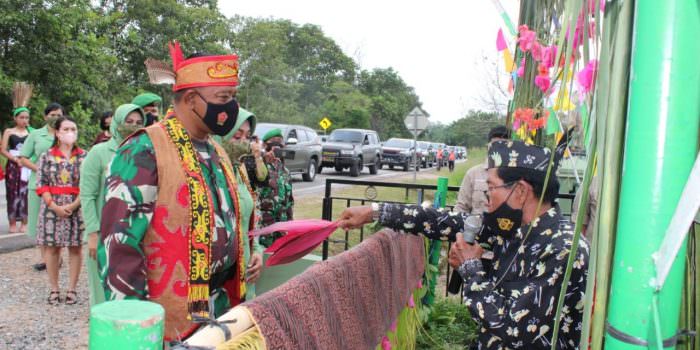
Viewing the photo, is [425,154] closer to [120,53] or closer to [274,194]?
[120,53]

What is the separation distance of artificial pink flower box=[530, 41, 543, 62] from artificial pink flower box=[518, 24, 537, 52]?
0.04 feet

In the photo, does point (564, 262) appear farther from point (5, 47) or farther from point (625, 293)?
point (5, 47)

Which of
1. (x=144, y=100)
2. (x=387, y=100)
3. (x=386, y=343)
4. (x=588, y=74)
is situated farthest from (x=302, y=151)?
(x=387, y=100)

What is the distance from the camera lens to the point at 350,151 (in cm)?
2022

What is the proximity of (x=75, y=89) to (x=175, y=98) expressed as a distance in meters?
17.6

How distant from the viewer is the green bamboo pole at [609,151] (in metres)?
0.80

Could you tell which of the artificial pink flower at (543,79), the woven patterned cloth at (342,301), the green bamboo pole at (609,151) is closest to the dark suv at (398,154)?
the woven patterned cloth at (342,301)

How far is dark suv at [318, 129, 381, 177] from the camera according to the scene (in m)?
20.3

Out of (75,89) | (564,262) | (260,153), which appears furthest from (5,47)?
(564,262)

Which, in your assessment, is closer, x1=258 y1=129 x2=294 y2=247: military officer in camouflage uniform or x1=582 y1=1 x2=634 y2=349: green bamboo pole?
x1=582 y1=1 x2=634 y2=349: green bamboo pole

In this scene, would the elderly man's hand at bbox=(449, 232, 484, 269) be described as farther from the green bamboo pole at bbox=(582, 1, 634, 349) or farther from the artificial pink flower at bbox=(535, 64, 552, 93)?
the green bamboo pole at bbox=(582, 1, 634, 349)

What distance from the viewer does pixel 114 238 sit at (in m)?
1.71

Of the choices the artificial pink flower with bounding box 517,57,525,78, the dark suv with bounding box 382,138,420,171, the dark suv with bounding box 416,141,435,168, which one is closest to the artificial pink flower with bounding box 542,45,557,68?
the artificial pink flower with bounding box 517,57,525,78

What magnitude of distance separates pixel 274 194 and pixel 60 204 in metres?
1.86
